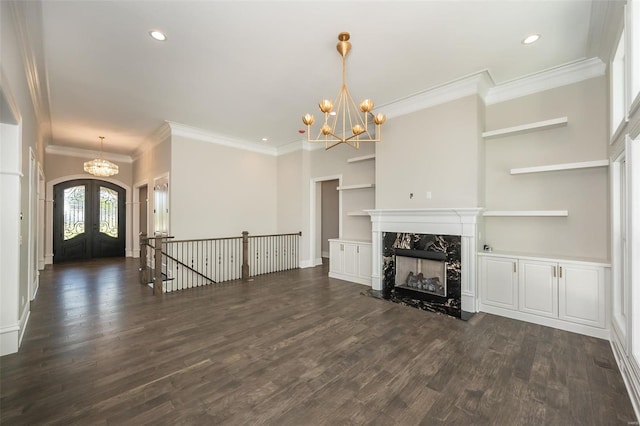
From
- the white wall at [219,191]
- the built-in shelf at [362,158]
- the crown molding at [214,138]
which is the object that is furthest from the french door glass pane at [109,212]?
the built-in shelf at [362,158]

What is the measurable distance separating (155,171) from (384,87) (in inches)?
227

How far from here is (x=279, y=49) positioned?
324 centimetres

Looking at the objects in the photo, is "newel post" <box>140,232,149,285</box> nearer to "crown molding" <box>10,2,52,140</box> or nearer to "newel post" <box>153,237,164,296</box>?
"newel post" <box>153,237,164,296</box>

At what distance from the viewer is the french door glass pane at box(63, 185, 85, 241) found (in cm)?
817

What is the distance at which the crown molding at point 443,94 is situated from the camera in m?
3.87

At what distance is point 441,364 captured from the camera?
8.41 feet

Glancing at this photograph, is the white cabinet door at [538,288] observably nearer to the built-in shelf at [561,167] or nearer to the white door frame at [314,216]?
the built-in shelf at [561,167]

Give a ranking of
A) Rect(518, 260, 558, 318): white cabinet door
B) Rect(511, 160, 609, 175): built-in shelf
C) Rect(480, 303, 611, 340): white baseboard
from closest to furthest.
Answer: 1. Rect(480, 303, 611, 340): white baseboard
2. Rect(511, 160, 609, 175): built-in shelf
3. Rect(518, 260, 558, 318): white cabinet door

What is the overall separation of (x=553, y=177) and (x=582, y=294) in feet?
5.08

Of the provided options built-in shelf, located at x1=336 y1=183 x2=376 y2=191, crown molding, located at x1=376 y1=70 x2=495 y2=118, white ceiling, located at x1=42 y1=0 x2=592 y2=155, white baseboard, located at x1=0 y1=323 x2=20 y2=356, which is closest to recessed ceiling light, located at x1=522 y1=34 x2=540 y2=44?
white ceiling, located at x1=42 y1=0 x2=592 y2=155

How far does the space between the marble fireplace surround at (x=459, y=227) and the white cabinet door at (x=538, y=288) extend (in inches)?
21.8

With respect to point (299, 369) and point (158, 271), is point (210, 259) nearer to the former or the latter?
point (158, 271)

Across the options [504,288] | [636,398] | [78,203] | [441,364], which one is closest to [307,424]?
[441,364]

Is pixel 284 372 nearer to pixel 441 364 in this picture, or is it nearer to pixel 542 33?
pixel 441 364
